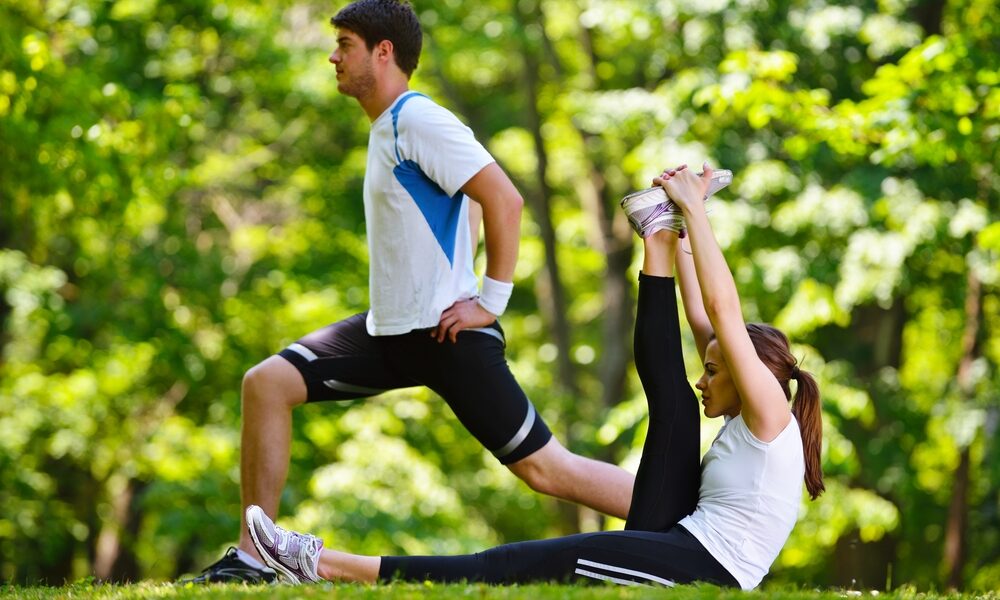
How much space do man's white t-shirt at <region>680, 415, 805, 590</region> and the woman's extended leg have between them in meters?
0.14

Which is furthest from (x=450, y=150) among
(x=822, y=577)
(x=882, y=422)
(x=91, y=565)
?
(x=822, y=577)

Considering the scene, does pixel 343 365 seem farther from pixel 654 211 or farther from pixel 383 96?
pixel 654 211

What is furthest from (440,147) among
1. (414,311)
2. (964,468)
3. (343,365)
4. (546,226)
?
(546,226)

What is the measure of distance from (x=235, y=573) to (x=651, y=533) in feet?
5.00

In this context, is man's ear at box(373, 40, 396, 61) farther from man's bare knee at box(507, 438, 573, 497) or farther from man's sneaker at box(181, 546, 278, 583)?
man's sneaker at box(181, 546, 278, 583)

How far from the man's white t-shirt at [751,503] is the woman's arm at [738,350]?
66 millimetres

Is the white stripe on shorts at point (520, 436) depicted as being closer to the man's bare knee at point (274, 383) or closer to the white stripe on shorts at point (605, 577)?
the white stripe on shorts at point (605, 577)

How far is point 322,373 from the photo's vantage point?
4.71 m

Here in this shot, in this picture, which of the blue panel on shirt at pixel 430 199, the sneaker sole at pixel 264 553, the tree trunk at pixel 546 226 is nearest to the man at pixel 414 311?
the blue panel on shirt at pixel 430 199

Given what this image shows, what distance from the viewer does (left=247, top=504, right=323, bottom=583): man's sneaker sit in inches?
158

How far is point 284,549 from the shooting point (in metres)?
4.04

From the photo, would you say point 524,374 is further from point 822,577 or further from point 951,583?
point 822,577

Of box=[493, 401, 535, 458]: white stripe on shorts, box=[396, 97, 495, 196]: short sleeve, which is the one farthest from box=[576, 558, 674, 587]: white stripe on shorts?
box=[396, 97, 495, 196]: short sleeve

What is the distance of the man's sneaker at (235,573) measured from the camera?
4398mm
